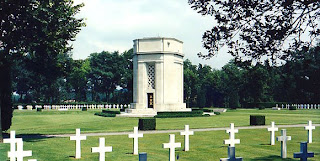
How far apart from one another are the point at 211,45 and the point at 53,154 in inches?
308

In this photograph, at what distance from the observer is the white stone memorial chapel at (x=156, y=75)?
49.7 metres

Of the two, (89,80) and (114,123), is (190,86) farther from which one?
(114,123)

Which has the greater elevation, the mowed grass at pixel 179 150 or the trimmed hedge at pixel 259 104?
the mowed grass at pixel 179 150

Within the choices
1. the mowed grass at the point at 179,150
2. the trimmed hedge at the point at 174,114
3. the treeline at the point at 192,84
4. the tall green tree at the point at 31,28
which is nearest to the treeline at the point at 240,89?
the treeline at the point at 192,84

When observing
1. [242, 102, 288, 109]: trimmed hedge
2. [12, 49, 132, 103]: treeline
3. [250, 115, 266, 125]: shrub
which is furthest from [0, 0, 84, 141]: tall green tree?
[12, 49, 132, 103]: treeline

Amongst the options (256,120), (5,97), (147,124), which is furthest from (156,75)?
(5,97)

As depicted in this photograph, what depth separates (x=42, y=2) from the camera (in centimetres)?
1847

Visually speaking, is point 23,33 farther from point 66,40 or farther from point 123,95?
point 123,95

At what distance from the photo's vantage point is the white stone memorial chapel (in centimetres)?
4966

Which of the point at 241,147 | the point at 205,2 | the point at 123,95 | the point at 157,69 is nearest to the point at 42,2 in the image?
the point at 205,2

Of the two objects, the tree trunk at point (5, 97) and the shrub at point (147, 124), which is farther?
the shrub at point (147, 124)

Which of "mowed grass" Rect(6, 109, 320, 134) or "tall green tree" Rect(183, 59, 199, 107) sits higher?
"tall green tree" Rect(183, 59, 199, 107)

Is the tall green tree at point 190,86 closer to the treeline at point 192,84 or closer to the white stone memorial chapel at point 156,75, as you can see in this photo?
the treeline at point 192,84

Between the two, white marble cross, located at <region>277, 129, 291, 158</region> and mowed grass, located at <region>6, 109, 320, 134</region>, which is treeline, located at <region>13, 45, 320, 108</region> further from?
white marble cross, located at <region>277, 129, 291, 158</region>
